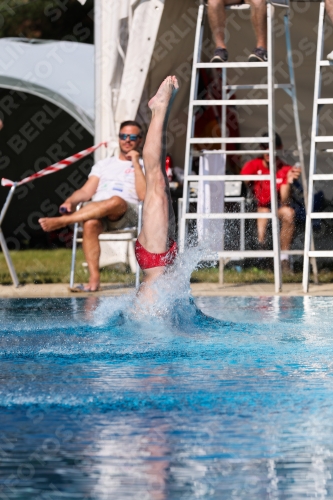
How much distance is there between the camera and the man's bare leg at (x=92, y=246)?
616 cm

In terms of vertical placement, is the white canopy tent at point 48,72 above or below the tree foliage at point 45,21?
below

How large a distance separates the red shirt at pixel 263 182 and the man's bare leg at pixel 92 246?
1711mm

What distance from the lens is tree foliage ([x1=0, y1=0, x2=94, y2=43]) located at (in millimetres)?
18719

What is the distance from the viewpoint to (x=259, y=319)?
175 inches

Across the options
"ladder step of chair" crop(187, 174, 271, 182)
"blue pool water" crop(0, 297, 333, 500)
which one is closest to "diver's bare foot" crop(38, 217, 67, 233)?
"ladder step of chair" crop(187, 174, 271, 182)

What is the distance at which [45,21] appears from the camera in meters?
19.6

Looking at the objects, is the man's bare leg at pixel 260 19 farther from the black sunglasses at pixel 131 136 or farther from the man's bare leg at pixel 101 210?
the man's bare leg at pixel 101 210

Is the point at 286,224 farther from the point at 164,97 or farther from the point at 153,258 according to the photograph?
the point at 153,258

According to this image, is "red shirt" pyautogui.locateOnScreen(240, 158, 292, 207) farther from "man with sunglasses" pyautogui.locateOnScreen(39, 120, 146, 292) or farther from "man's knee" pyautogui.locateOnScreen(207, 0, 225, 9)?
"man's knee" pyautogui.locateOnScreen(207, 0, 225, 9)

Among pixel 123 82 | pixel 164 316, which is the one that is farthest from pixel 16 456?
pixel 123 82

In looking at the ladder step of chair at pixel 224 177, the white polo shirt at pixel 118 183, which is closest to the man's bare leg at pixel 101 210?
the white polo shirt at pixel 118 183

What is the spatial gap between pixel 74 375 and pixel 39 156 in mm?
9477

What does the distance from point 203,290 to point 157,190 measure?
221 cm

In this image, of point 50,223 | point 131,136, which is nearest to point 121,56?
point 131,136
